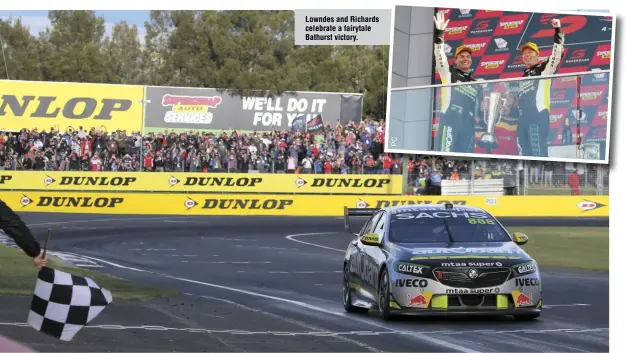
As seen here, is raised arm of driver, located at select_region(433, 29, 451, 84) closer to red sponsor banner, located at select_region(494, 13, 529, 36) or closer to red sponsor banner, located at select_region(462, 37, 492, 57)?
red sponsor banner, located at select_region(462, 37, 492, 57)

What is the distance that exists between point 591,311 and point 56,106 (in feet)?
43.9

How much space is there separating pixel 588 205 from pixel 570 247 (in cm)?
538

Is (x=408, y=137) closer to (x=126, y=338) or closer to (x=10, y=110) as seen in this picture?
(x=126, y=338)

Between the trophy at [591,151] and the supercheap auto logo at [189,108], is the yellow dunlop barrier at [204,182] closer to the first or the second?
the supercheap auto logo at [189,108]

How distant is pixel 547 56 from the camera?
46.3 ft

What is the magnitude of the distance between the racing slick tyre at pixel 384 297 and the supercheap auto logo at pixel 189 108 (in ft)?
31.1

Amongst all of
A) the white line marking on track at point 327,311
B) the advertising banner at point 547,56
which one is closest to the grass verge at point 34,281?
the white line marking on track at point 327,311

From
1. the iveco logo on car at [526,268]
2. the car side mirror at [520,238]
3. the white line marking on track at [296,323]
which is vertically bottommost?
the white line marking on track at [296,323]

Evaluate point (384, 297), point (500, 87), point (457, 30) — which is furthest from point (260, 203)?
point (384, 297)

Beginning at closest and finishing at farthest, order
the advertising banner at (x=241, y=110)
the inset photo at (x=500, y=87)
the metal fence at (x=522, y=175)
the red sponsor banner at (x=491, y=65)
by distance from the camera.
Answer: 1. the inset photo at (x=500, y=87)
2. the red sponsor banner at (x=491, y=65)
3. the advertising banner at (x=241, y=110)
4. the metal fence at (x=522, y=175)

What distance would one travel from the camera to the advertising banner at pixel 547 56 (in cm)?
1214

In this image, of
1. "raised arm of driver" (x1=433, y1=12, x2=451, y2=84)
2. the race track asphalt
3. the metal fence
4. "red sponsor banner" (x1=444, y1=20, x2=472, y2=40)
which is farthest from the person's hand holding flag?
the metal fence

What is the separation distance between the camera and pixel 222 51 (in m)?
18.4

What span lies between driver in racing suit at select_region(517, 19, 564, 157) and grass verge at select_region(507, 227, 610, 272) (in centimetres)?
709
